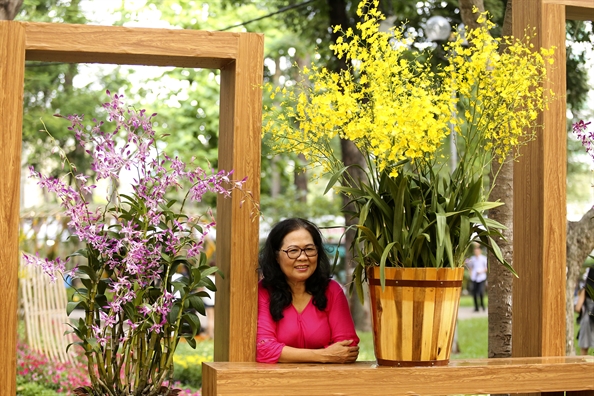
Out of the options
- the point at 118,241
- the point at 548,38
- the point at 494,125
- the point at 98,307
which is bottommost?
the point at 98,307

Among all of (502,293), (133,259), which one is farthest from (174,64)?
(502,293)

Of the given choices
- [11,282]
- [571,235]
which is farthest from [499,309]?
[11,282]

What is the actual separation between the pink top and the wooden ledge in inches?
6.1

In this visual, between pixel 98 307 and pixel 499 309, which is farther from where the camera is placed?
pixel 499 309

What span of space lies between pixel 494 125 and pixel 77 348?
7.27 metres

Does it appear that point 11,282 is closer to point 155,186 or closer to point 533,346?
point 155,186

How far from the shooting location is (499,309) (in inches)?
185

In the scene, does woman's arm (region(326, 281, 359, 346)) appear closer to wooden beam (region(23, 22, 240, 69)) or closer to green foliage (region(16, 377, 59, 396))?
wooden beam (region(23, 22, 240, 69))

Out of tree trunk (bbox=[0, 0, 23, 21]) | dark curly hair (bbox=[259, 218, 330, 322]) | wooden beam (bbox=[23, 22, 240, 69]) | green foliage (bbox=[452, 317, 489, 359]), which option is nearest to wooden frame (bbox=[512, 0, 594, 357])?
dark curly hair (bbox=[259, 218, 330, 322])

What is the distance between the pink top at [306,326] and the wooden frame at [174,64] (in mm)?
52

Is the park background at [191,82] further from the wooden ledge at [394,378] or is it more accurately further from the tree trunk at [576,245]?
the wooden ledge at [394,378]

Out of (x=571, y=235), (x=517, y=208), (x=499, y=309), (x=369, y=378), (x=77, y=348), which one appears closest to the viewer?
(x=369, y=378)

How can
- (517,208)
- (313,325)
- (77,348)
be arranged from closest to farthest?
(313,325)
(517,208)
(77,348)

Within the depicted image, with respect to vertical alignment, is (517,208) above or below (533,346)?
above
